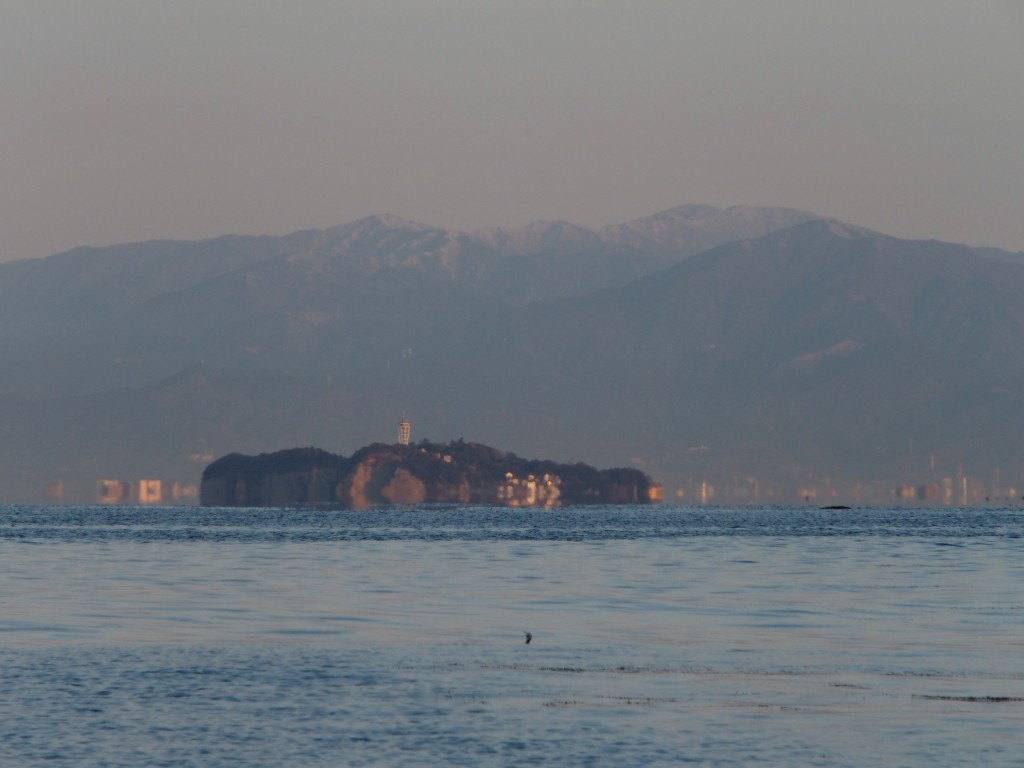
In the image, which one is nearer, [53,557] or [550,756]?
[550,756]

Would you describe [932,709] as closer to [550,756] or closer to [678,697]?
[678,697]

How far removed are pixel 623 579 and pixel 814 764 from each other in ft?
206

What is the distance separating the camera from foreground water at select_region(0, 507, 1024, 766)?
41.3 m

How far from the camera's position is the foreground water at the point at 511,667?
41.3 meters

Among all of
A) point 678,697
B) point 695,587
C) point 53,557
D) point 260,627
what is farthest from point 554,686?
point 53,557

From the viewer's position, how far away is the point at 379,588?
9388cm

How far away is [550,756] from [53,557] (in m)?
96.0

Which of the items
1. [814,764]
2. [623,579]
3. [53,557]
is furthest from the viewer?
[53,557]

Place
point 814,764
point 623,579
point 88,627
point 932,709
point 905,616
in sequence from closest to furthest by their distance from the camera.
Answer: point 814,764, point 932,709, point 88,627, point 905,616, point 623,579

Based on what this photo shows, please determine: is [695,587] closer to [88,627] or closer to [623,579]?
[623,579]

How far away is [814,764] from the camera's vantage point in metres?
39.0

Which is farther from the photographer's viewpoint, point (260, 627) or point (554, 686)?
point (260, 627)

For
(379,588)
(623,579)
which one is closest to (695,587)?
(623,579)

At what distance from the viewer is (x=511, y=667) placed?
55.4 meters
